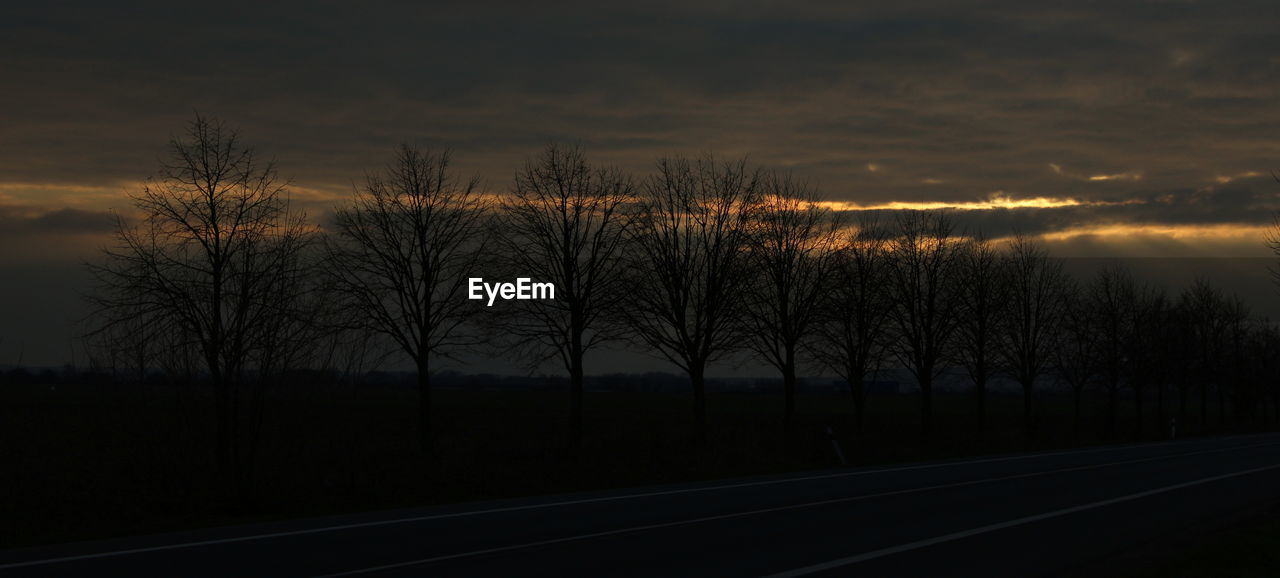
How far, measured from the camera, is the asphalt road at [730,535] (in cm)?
1086

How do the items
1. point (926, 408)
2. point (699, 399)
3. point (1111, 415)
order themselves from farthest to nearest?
point (1111, 415)
point (926, 408)
point (699, 399)

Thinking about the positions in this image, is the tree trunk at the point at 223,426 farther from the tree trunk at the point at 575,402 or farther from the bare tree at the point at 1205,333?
the bare tree at the point at 1205,333

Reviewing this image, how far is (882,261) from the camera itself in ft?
154

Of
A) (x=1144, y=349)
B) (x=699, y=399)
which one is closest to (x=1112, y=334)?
(x=1144, y=349)

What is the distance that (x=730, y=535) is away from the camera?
1322 cm

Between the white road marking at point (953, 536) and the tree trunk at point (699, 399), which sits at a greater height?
the tree trunk at point (699, 399)

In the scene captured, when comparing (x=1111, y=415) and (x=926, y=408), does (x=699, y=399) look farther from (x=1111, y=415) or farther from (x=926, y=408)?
(x=1111, y=415)

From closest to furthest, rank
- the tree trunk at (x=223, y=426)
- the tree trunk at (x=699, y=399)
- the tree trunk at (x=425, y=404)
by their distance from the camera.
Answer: the tree trunk at (x=223, y=426), the tree trunk at (x=425, y=404), the tree trunk at (x=699, y=399)

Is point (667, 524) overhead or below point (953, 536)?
overhead

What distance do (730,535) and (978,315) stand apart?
41.1 m

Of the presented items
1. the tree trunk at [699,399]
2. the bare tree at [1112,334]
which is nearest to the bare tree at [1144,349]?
the bare tree at [1112,334]

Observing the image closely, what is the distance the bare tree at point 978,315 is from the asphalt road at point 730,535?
97.7ft

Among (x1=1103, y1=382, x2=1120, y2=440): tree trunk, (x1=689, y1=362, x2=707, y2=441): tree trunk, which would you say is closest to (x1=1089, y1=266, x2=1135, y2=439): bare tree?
(x1=1103, y1=382, x2=1120, y2=440): tree trunk

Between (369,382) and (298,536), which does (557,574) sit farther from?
(369,382)
